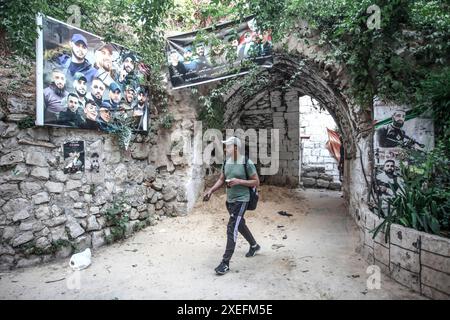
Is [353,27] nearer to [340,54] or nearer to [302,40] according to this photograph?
[340,54]

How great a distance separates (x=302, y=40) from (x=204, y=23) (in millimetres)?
2103

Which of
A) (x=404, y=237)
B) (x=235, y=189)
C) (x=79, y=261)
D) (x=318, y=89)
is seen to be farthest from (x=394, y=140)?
(x=79, y=261)

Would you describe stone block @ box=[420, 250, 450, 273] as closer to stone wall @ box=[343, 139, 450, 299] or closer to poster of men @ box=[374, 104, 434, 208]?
stone wall @ box=[343, 139, 450, 299]

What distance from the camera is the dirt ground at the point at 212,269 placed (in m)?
2.77

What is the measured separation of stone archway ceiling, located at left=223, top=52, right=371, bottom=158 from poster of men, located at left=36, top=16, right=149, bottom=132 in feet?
6.63

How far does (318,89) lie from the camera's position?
5.55m

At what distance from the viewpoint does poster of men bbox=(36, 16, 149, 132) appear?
3.56m

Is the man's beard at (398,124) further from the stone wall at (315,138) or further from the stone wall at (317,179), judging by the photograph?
the stone wall at (315,138)

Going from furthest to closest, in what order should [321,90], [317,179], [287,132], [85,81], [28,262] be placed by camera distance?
[317,179]
[287,132]
[321,90]
[85,81]
[28,262]

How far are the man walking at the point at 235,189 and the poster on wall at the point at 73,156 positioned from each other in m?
2.03

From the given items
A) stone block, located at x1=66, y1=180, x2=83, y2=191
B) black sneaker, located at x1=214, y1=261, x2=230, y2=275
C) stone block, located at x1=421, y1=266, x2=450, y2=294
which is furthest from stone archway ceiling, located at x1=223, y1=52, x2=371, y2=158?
stone block, located at x1=66, y1=180, x2=83, y2=191

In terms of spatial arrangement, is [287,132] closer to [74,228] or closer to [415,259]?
[415,259]

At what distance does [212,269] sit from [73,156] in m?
2.48

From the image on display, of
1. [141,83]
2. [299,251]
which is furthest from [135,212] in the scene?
[299,251]
